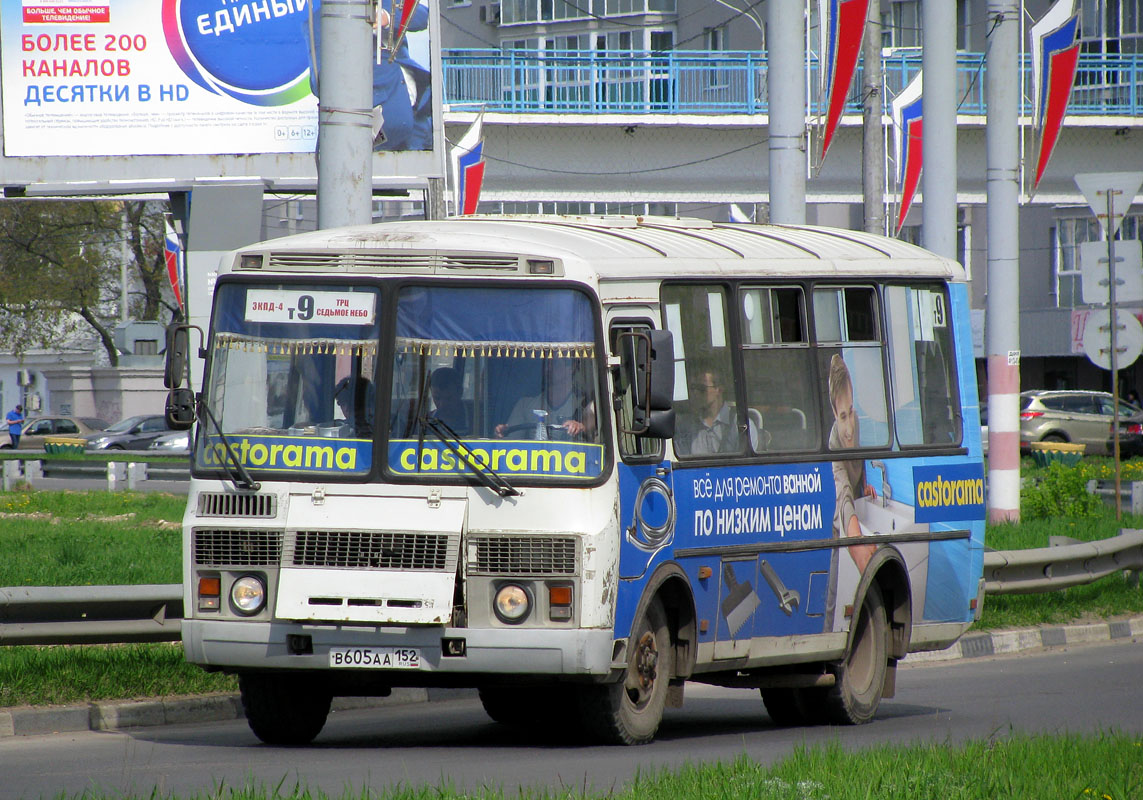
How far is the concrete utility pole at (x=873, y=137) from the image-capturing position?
26266 mm

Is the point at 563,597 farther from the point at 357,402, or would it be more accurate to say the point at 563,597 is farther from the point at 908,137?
the point at 908,137

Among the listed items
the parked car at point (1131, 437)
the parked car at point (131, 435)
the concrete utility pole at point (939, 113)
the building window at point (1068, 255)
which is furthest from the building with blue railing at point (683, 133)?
the building window at point (1068, 255)

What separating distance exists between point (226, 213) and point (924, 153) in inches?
365

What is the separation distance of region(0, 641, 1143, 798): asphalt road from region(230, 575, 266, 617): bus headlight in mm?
708

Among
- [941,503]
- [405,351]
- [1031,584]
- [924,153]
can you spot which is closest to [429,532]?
[405,351]

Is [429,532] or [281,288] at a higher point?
[281,288]

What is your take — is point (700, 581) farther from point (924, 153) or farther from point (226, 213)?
→ point (226, 213)

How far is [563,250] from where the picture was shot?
918cm

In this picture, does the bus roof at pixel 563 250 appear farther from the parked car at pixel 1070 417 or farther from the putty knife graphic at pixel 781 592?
the parked car at pixel 1070 417

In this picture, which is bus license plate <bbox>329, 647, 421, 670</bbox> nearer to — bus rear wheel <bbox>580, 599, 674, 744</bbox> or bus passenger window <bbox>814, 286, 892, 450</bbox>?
bus rear wheel <bbox>580, 599, 674, 744</bbox>

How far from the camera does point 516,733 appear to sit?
10148mm

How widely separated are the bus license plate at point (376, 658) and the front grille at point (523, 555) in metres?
Answer: 0.49

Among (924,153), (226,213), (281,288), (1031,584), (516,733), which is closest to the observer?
(281,288)

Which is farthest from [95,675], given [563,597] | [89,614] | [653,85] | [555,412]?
[653,85]
